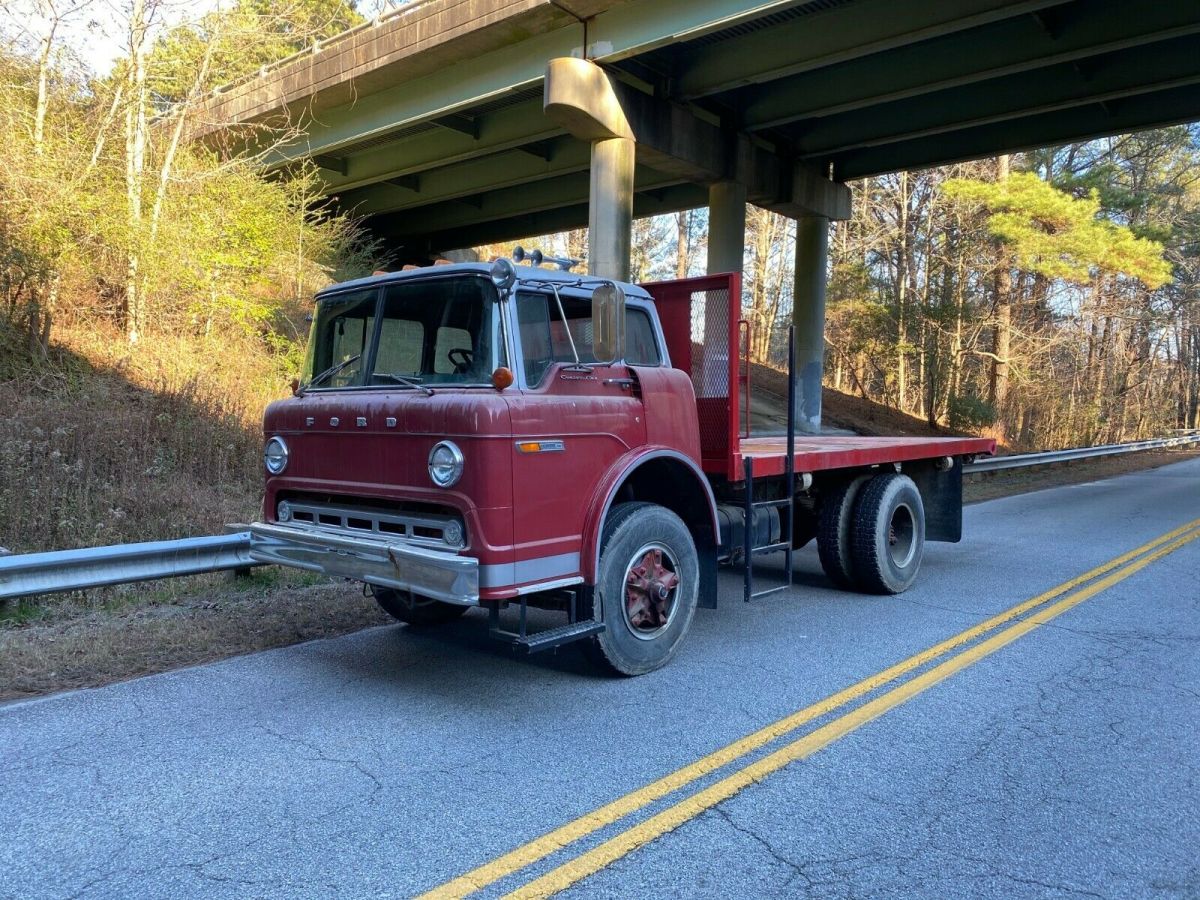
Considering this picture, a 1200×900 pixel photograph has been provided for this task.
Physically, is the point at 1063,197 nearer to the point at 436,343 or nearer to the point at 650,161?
the point at 650,161

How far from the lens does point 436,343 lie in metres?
4.89

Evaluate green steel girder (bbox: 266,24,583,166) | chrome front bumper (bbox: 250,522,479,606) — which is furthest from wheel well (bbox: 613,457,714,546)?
green steel girder (bbox: 266,24,583,166)

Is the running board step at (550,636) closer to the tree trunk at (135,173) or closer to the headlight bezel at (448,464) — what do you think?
the headlight bezel at (448,464)

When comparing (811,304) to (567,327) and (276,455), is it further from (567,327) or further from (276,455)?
(276,455)

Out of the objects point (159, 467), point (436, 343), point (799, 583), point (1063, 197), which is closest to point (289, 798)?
point (436, 343)

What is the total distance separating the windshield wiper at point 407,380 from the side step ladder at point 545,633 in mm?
1175

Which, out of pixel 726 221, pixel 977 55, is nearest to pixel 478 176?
pixel 726 221

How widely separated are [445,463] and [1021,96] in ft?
59.6

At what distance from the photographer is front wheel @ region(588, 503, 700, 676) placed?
4.89 metres

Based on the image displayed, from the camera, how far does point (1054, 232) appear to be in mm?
22266

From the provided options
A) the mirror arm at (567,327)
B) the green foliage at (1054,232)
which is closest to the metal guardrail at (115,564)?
the mirror arm at (567,327)

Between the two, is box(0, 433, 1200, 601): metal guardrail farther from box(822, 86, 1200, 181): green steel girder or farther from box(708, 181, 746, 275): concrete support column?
box(822, 86, 1200, 181): green steel girder

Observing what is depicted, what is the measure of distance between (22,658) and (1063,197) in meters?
23.5

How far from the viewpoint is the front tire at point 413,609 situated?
5.94 m
